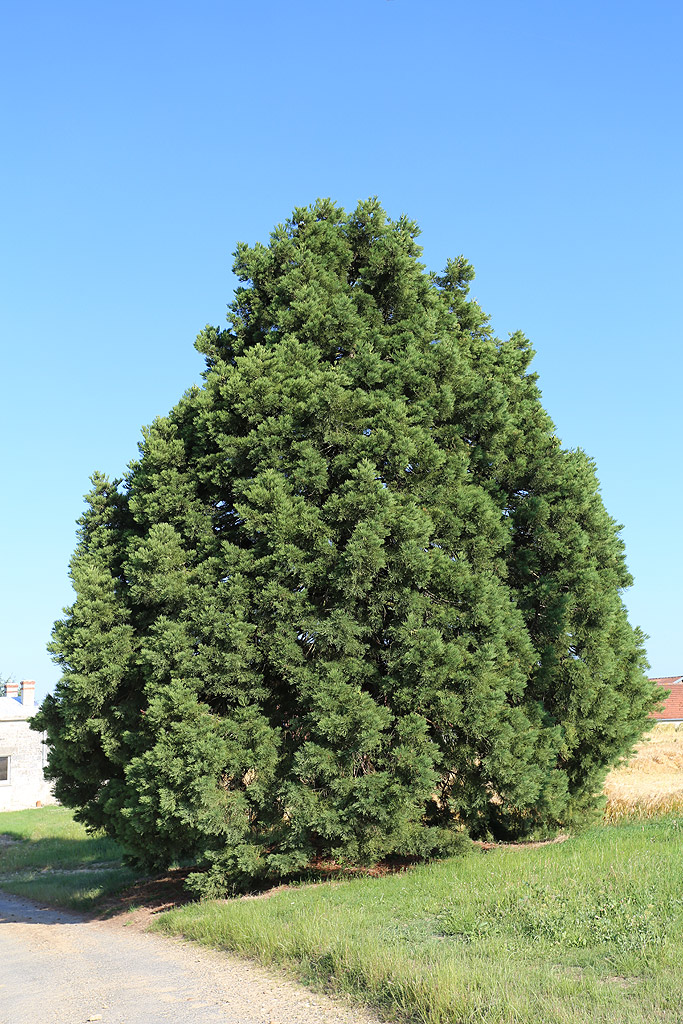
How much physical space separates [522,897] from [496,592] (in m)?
4.07

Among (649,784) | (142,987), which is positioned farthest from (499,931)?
(649,784)

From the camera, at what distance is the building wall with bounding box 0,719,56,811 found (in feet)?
107

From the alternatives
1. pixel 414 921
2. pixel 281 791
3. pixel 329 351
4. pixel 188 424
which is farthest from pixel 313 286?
pixel 414 921

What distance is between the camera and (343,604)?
10.2 metres

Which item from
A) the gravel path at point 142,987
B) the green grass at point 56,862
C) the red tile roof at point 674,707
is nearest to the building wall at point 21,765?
the green grass at point 56,862

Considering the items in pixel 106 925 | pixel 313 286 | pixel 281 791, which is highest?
pixel 313 286

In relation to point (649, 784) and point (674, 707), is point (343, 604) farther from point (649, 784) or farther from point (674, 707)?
point (674, 707)

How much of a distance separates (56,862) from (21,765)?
15.1 m

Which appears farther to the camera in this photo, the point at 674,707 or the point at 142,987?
the point at 674,707

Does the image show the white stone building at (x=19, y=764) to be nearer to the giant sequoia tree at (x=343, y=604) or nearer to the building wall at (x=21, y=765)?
the building wall at (x=21, y=765)

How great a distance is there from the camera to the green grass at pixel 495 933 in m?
4.94

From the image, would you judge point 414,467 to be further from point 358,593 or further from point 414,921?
point 414,921

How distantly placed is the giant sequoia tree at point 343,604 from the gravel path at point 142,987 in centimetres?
168

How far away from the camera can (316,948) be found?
673cm
